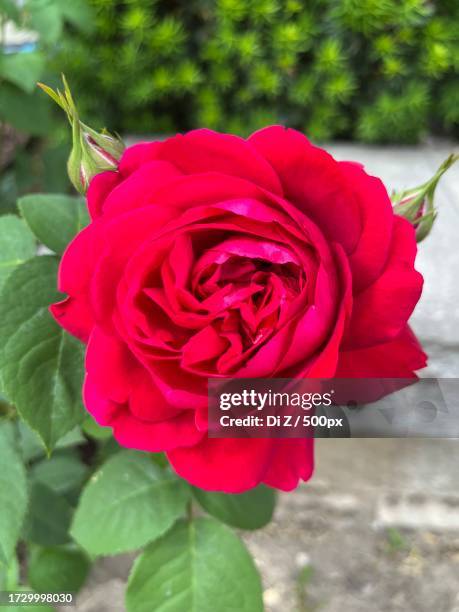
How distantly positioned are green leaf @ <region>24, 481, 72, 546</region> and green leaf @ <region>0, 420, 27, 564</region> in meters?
0.23

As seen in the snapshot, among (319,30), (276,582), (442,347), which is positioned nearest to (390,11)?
(319,30)

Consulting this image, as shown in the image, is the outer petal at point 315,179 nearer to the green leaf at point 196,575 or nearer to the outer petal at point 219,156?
the outer petal at point 219,156

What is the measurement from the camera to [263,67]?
129cm

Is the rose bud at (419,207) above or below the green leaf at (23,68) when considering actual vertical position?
above

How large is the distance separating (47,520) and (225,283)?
510 millimetres

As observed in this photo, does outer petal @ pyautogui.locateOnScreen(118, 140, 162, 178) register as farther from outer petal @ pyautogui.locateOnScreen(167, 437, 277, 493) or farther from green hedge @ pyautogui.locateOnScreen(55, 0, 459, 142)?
green hedge @ pyautogui.locateOnScreen(55, 0, 459, 142)

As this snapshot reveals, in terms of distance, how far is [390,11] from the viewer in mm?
1229

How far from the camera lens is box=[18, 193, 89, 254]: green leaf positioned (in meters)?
0.51

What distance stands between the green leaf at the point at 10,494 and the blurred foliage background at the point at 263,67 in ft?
2.51

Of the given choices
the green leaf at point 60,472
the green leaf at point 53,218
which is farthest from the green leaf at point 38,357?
the green leaf at point 60,472

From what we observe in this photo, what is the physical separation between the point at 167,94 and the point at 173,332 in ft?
3.78

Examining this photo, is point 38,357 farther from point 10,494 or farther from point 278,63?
point 278,63

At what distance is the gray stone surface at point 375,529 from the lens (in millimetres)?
960

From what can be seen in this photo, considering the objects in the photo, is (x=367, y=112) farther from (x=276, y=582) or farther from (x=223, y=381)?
(x=223, y=381)
